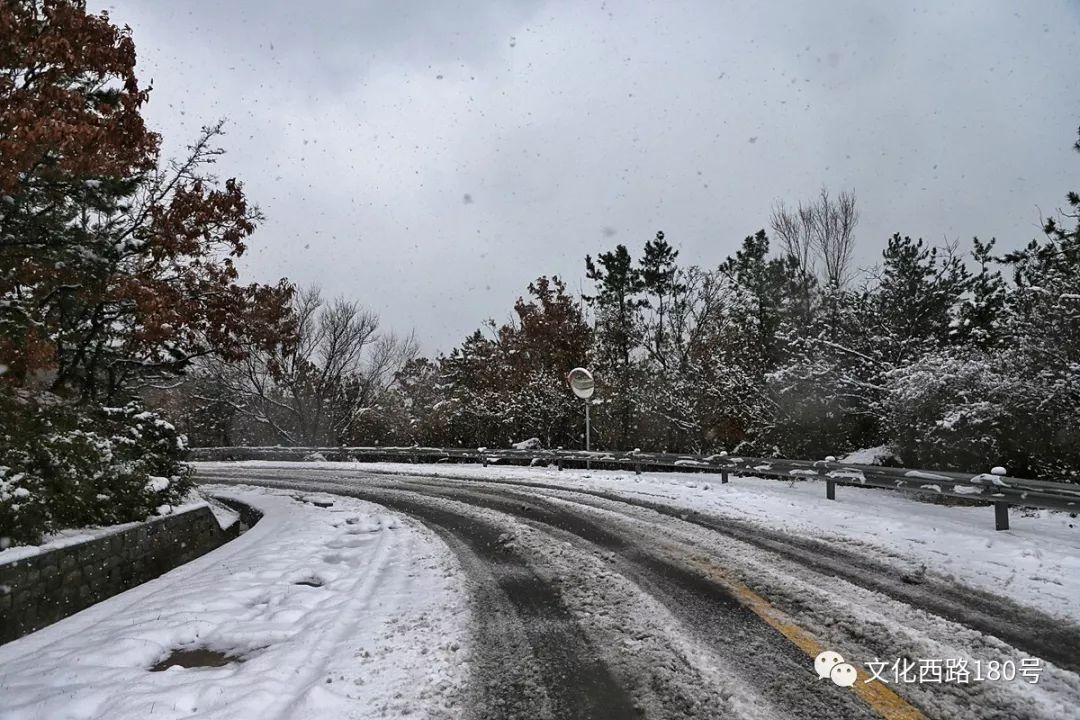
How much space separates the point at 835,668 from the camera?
12.6ft

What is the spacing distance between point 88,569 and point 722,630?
7077 millimetres

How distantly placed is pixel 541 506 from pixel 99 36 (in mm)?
10034

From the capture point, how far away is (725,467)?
13.9m

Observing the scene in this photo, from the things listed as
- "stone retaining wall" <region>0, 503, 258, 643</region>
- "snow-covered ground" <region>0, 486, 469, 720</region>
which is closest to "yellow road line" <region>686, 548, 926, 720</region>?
"snow-covered ground" <region>0, 486, 469, 720</region>

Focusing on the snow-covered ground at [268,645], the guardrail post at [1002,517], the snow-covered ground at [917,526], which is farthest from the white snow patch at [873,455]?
the snow-covered ground at [268,645]

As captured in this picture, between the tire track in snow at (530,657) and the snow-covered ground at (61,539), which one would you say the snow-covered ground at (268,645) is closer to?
the tire track in snow at (530,657)

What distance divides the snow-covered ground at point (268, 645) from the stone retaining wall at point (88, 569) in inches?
→ 22.6

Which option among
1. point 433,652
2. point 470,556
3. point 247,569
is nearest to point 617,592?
point 433,652

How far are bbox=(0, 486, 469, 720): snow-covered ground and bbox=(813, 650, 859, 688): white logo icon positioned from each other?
2.28 metres

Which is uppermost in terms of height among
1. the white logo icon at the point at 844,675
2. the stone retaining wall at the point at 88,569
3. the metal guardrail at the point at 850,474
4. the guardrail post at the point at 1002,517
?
the metal guardrail at the point at 850,474

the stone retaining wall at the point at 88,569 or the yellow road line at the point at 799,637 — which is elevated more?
the yellow road line at the point at 799,637

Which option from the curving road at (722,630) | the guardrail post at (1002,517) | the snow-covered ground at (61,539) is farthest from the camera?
the guardrail post at (1002,517)

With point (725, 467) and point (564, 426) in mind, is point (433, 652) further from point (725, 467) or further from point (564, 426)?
point (564, 426)

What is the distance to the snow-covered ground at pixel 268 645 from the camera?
3.65 meters
